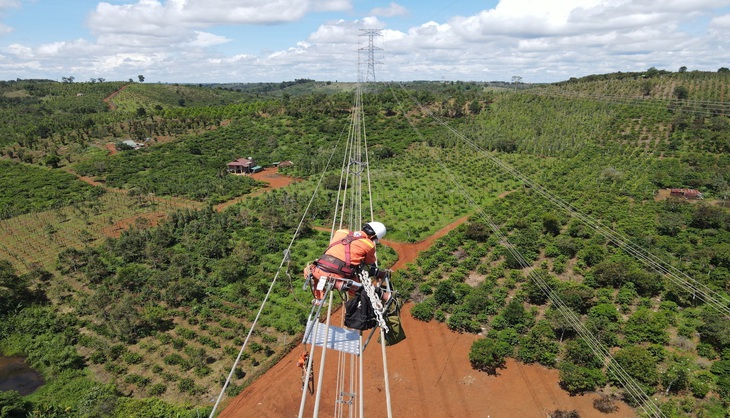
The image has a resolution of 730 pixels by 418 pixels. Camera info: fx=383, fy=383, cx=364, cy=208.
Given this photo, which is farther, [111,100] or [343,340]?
[111,100]

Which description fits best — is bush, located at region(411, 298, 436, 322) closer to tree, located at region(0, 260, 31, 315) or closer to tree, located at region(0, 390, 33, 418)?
tree, located at region(0, 390, 33, 418)

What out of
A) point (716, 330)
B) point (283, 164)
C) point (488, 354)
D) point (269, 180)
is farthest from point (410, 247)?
point (283, 164)

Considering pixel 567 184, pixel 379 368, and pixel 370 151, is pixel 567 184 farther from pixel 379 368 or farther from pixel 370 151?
pixel 379 368

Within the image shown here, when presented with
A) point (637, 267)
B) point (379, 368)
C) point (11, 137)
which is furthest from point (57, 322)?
point (11, 137)

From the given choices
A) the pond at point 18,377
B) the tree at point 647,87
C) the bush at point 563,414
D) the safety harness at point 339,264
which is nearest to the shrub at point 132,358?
the pond at point 18,377

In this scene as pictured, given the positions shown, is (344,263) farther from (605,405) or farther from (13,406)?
(13,406)

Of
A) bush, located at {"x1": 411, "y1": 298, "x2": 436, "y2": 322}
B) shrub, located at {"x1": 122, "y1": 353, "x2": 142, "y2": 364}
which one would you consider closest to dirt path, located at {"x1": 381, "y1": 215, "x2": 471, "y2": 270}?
bush, located at {"x1": 411, "y1": 298, "x2": 436, "y2": 322}
